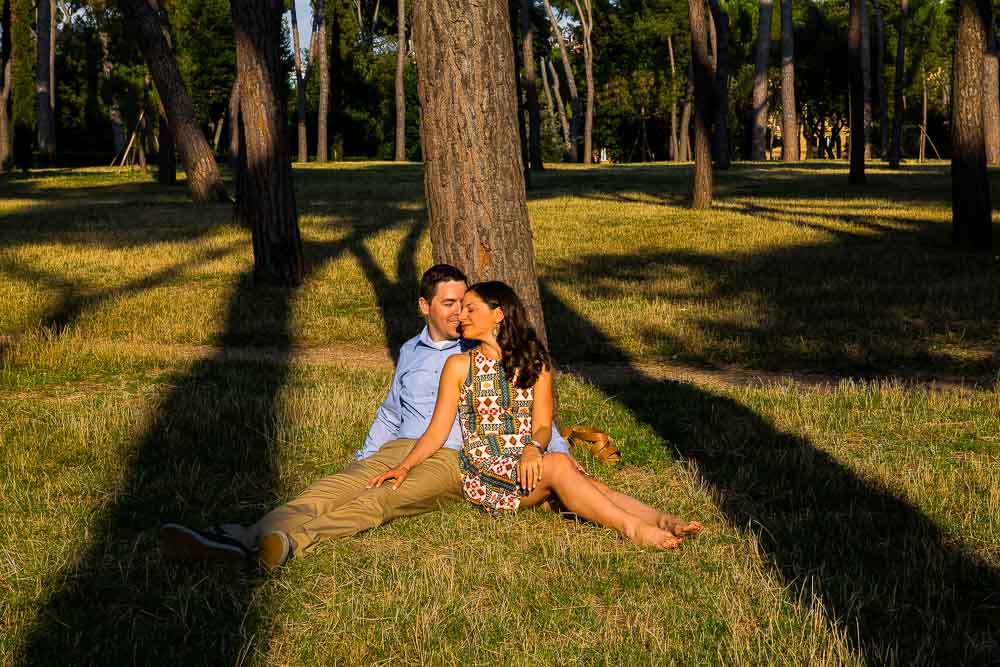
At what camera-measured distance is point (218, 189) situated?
28047mm

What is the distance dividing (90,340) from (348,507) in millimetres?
6795

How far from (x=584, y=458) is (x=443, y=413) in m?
1.32

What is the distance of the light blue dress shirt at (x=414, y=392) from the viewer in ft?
19.9

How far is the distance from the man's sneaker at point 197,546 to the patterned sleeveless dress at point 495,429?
1.26 m

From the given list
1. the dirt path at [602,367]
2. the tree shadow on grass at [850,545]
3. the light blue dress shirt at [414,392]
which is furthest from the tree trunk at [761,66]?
the light blue dress shirt at [414,392]

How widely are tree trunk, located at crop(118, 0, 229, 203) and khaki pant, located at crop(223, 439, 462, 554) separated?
72.7ft

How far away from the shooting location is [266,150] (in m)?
15.0

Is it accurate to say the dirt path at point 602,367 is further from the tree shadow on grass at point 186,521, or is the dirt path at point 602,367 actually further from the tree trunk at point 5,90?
the tree trunk at point 5,90

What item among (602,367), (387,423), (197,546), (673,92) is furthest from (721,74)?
(197,546)

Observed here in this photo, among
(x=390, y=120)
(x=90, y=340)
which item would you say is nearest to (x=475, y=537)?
(x=90, y=340)

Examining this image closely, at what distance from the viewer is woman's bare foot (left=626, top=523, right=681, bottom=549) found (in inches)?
196

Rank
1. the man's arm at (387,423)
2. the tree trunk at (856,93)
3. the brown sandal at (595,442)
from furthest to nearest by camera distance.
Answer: the tree trunk at (856,93)
the brown sandal at (595,442)
the man's arm at (387,423)

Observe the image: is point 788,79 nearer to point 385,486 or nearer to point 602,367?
point 602,367

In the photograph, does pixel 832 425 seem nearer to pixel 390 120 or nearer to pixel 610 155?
pixel 390 120
